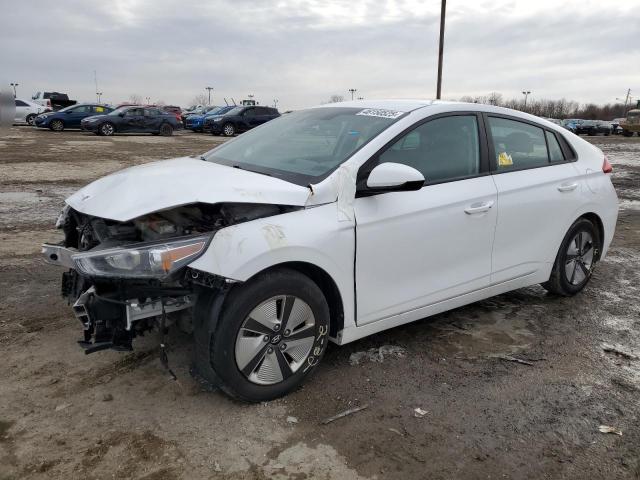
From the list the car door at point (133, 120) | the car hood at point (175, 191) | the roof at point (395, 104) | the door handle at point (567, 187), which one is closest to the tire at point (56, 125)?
the car door at point (133, 120)

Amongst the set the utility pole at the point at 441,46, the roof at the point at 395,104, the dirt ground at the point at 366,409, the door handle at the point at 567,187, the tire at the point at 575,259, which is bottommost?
the dirt ground at the point at 366,409

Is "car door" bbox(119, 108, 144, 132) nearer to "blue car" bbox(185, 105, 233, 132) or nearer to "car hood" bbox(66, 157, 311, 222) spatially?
"blue car" bbox(185, 105, 233, 132)

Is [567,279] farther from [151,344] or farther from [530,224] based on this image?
[151,344]

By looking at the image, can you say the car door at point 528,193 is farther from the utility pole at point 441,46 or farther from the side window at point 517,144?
the utility pole at point 441,46

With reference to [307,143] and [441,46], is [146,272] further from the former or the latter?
[441,46]

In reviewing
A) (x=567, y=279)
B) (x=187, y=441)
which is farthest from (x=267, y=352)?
(x=567, y=279)

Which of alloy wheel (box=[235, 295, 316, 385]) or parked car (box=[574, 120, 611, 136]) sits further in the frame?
parked car (box=[574, 120, 611, 136])

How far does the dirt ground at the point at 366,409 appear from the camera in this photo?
2611mm

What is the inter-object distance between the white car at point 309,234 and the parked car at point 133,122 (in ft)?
80.7

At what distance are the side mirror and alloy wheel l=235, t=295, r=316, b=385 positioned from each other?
31.6 inches

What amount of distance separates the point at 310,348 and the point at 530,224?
2.10 metres

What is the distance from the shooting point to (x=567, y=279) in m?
4.75

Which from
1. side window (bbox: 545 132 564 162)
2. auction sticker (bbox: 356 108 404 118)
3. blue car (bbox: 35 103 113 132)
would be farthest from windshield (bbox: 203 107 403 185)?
blue car (bbox: 35 103 113 132)

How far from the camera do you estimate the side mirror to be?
123 inches
